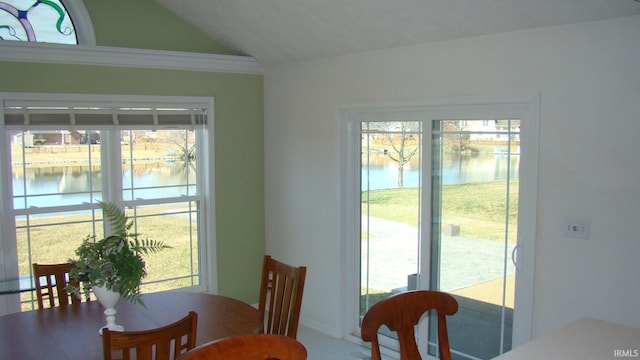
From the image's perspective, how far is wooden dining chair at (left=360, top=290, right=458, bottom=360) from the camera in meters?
2.02

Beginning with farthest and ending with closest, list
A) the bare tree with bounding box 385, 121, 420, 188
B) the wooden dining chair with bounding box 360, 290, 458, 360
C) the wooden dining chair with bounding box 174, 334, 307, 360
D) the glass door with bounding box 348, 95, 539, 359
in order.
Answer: the bare tree with bounding box 385, 121, 420, 188, the glass door with bounding box 348, 95, 539, 359, the wooden dining chair with bounding box 360, 290, 458, 360, the wooden dining chair with bounding box 174, 334, 307, 360

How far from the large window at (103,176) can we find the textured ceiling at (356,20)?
72 centimetres

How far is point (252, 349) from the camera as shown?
1.81m

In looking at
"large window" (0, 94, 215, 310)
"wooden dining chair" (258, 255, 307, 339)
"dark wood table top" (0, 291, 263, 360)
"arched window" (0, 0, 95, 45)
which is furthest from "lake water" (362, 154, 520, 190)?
"arched window" (0, 0, 95, 45)

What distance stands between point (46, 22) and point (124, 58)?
0.61m

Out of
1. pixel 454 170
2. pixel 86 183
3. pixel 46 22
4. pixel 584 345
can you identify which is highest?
pixel 46 22

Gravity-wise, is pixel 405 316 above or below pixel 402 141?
below

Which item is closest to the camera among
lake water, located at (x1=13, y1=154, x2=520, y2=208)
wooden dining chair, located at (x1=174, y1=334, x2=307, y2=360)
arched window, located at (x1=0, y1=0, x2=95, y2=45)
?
wooden dining chair, located at (x1=174, y1=334, x2=307, y2=360)

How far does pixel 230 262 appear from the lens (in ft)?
17.3

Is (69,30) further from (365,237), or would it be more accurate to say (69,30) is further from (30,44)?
(365,237)

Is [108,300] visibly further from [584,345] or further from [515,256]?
[515,256]

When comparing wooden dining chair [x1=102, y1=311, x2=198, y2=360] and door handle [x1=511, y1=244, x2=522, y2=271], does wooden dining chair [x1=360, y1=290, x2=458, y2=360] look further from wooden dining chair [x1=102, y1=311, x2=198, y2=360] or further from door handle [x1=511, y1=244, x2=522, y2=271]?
door handle [x1=511, y1=244, x2=522, y2=271]

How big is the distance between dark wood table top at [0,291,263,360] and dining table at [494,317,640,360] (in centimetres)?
131

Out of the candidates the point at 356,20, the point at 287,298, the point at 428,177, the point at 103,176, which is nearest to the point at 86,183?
the point at 103,176
